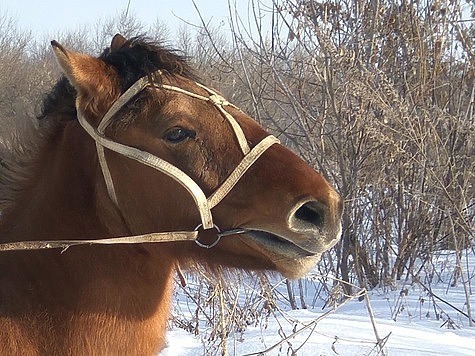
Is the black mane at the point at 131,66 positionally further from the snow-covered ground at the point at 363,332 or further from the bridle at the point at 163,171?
the snow-covered ground at the point at 363,332

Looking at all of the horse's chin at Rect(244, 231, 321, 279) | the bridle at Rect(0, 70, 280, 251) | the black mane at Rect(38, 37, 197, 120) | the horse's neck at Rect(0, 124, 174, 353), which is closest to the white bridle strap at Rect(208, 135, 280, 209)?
the bridle at Rect(0, 70, 280, 251)

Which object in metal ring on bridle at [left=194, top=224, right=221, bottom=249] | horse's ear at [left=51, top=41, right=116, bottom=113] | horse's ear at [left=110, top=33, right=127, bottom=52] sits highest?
horse's ear at [left=110, top=33, right=127, bottom=52]

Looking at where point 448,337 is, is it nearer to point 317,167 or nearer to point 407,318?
point 407,318

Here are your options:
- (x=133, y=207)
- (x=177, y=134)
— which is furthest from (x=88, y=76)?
(x=133, y=207)

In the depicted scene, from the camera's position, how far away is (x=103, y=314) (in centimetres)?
257

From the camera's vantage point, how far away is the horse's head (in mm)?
2422

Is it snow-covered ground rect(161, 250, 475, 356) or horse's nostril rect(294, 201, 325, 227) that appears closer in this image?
horse's nostril rect(294, 201, 325, 227)

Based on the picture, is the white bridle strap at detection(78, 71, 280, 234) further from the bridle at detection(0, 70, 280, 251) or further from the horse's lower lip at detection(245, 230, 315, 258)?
the horse's lower lip at detection(245, 230, 315, 258)

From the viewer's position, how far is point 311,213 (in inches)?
91.4

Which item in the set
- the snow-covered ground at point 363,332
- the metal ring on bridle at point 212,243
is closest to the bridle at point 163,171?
the metal ring on bridle at point 212,243

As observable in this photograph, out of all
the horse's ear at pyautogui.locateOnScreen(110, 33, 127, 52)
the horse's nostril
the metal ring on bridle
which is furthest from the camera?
A: the horse's ear at pyautogui.locateOnScreen(110, 33, 127, 52)

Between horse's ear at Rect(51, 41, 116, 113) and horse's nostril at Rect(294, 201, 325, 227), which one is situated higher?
horse's ear at Rect(51, 41, 116, 113)

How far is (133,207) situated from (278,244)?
55 cm

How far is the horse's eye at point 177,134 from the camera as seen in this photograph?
8.30ft
